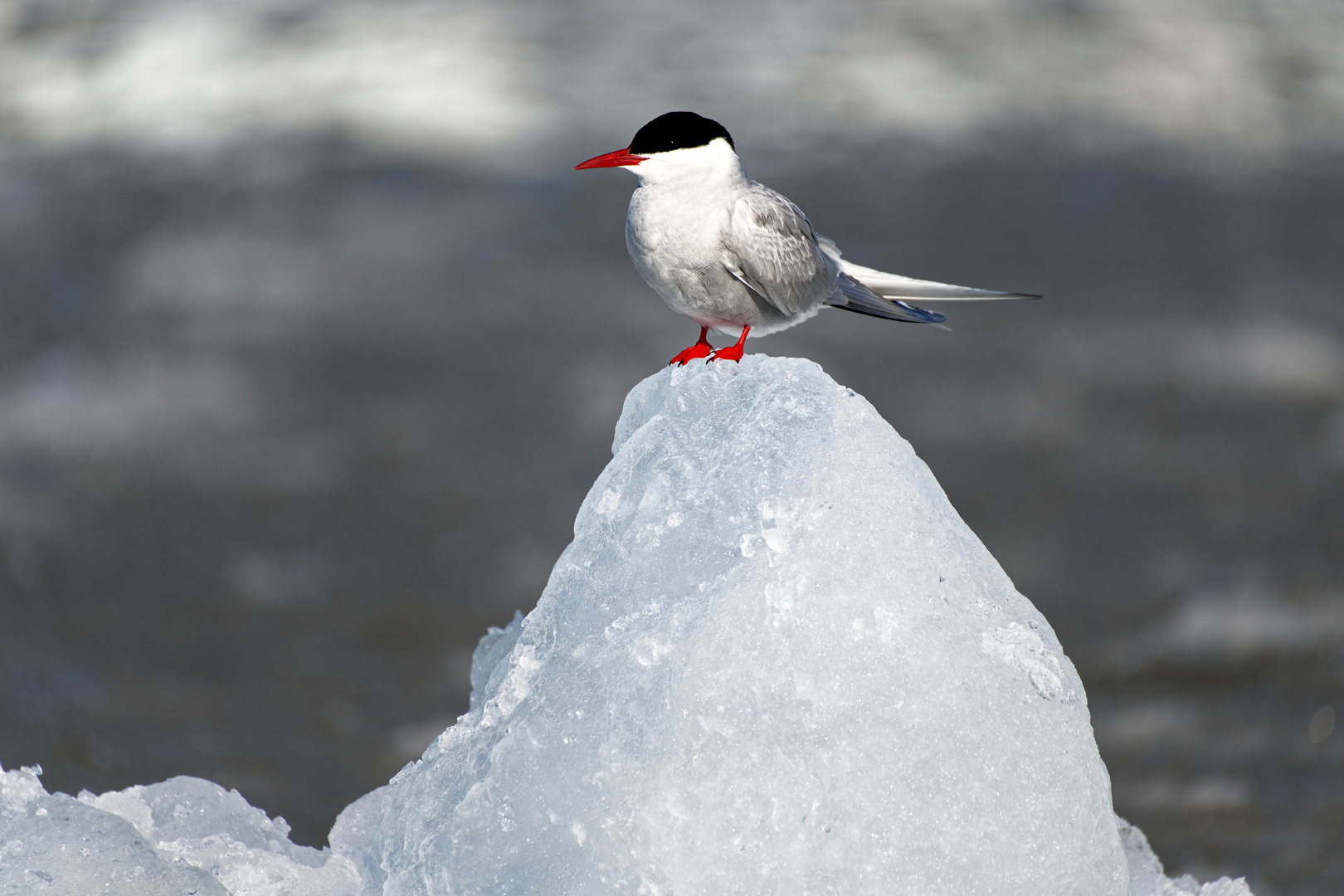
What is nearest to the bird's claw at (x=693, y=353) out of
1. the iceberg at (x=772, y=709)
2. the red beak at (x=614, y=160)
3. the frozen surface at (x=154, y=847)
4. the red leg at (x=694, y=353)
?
the red leg at (x=694, y=353)

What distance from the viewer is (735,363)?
1.76 meters

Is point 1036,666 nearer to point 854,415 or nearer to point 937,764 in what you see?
point 937,764

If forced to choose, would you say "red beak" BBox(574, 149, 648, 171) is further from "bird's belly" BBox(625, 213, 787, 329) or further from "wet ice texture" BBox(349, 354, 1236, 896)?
"wet ice texture" BBox(349, 354, 1236, 896)

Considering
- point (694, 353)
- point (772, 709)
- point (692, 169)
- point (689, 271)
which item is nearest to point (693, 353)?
point (694, 353)

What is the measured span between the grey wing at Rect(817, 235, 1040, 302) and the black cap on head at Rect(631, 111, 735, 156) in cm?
36

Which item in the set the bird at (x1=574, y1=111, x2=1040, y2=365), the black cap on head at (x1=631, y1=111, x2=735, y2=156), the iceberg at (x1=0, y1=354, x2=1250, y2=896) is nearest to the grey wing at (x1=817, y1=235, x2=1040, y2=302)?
the bird at (x1=574, y1=111, x2=1040, y2=365)

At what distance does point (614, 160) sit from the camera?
4.66 ft

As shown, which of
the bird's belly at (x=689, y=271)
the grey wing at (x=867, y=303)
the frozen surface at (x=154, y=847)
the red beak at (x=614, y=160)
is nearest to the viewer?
the red beak at (x=614, y=160)

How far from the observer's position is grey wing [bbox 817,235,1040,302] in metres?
1.58

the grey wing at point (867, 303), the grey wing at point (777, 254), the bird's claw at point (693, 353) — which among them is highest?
the grey wing at point (777, 254)

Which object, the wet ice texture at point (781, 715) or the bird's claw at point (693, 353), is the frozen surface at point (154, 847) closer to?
the wet ice texture at point (781, 715)

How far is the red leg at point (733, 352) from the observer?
5.57ft

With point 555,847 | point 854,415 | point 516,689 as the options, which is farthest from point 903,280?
point 555,847

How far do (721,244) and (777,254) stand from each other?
0.32 ft
